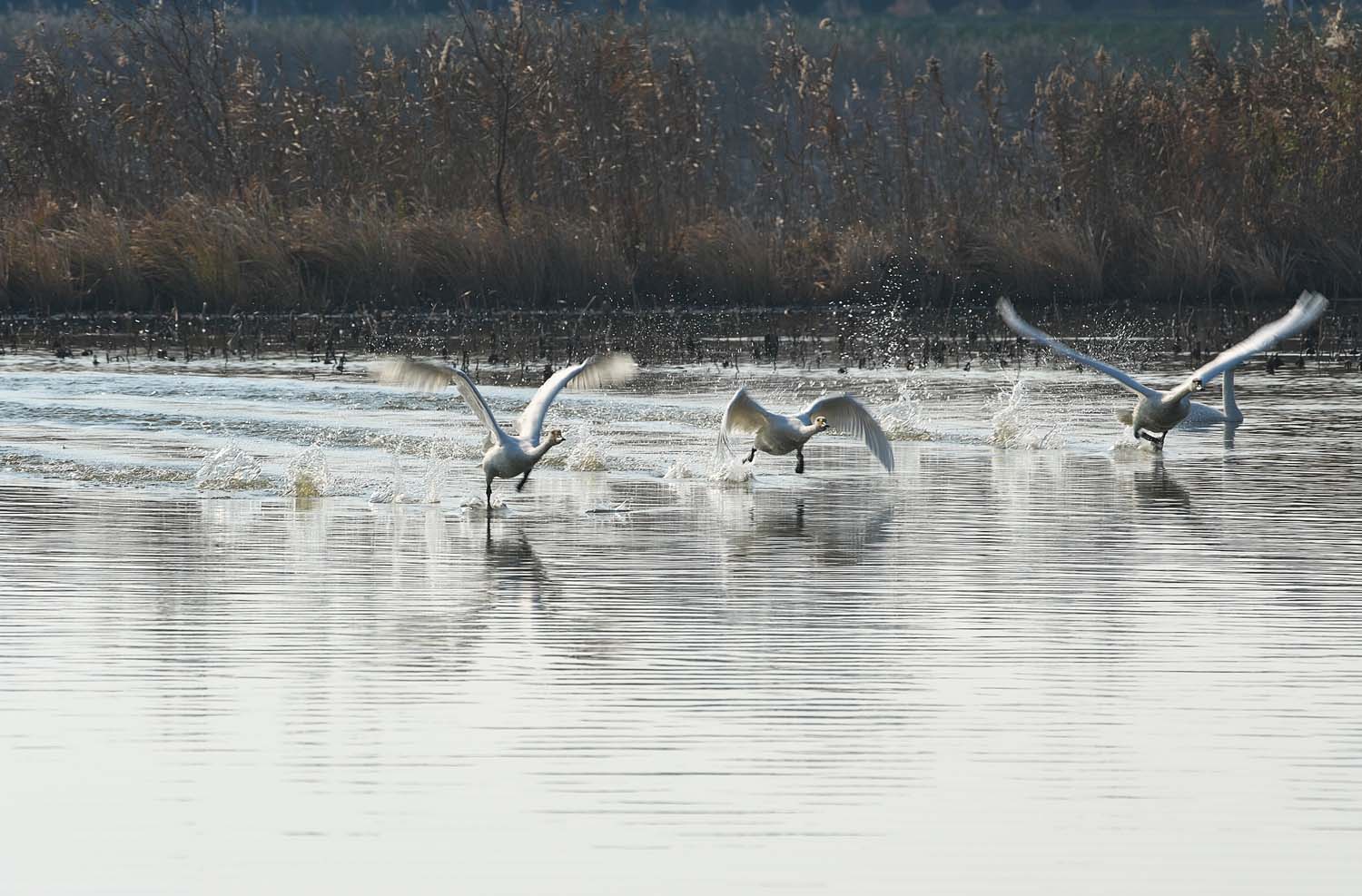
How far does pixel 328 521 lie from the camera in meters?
12.0

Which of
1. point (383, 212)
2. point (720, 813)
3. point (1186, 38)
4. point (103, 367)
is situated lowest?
point (720, 813)

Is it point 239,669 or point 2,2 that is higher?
point 2,2

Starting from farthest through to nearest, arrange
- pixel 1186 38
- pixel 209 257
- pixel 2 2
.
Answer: pixel 2 2
pixel 1186 38
pixel 209 257

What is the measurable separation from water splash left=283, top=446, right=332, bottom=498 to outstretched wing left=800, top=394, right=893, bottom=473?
270 cm

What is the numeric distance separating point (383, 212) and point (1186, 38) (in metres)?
28.8

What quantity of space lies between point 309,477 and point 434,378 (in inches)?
35.7

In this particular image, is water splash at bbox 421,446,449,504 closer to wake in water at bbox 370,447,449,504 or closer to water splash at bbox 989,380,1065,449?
wake in water at bbox 370,447,449,504

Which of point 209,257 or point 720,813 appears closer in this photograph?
point 720,813

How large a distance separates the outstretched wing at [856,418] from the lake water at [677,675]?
0.71 feet

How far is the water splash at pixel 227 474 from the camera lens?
1348cm

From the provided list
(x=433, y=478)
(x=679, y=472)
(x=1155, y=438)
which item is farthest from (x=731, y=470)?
(x=1155, y=438)

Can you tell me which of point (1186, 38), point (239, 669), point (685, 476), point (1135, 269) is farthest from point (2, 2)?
point (239, 669)

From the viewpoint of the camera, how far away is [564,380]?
43.5ft

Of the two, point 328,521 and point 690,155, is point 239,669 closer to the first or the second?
point 328,521
